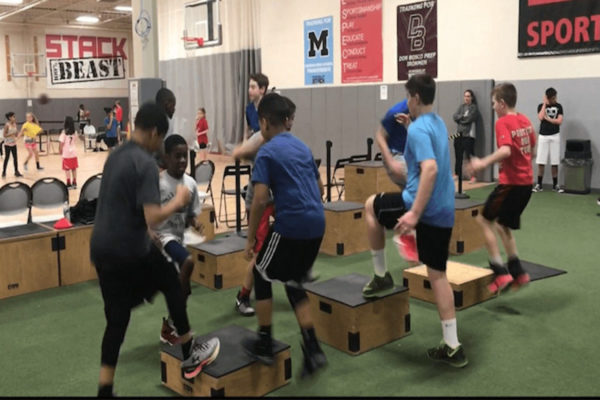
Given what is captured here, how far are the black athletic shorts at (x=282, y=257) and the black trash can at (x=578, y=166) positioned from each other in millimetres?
7830

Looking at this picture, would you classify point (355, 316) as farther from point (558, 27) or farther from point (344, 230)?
point (558, 27)

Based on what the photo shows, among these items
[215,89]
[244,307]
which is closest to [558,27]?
[244,307]

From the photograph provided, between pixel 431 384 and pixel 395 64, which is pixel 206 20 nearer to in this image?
pixel 395 64

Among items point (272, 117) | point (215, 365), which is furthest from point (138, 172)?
point (215, 365)

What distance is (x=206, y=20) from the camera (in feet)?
55.3

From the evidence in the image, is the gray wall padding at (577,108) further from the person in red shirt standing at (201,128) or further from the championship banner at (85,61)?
the championship banner at (85,61)

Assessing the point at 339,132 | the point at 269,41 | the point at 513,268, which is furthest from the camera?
the point at 269,41

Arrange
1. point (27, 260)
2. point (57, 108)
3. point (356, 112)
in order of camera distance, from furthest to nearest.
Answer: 1. point (57, 108)
2. point (356, 112)
3. point (27, 260)

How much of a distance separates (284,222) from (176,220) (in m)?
1.04

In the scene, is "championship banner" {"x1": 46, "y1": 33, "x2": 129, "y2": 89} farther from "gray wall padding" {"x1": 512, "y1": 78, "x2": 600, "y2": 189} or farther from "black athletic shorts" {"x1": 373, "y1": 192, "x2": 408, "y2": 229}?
"black athletic shorts" {"x1": 373, "y1": 192, "x2": 408, "y2": 229}

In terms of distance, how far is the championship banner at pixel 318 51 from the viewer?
13.7 metres

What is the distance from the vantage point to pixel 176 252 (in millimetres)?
3859

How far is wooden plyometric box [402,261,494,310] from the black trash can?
567 cm

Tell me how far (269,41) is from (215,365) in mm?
12945
